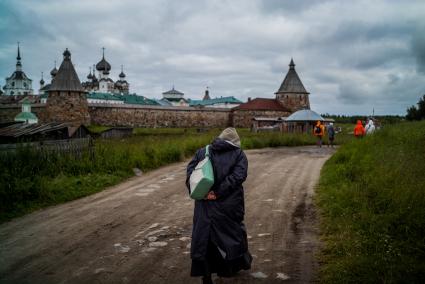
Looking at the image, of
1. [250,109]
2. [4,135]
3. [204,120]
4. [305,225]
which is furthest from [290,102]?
[305,225]

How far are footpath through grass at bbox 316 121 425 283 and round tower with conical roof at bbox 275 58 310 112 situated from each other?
54.2 metres

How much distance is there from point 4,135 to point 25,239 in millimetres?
14112

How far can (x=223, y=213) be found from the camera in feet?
13.1

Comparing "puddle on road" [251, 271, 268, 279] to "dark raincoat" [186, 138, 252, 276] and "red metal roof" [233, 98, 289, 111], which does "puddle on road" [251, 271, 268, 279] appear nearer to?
"dark raincoat" [186, 138, 252, 276]

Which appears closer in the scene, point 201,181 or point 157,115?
point 201,181

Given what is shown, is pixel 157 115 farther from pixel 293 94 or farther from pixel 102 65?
pixel 102 65

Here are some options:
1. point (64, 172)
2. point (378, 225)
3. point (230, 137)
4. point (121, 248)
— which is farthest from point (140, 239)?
point (64, 172)

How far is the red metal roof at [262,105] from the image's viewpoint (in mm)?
59331

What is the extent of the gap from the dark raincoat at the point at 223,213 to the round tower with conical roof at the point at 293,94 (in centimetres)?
5876

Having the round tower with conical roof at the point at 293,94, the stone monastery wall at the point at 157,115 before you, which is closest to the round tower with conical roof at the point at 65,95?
the stone monastery wall at the point at 157,115

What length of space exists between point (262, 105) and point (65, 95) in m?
28.4

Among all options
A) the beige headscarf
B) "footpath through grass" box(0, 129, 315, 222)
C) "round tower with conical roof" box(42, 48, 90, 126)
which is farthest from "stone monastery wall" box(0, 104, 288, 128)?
the beige headscarf

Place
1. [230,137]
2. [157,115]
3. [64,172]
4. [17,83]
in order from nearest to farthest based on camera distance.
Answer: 1. [230,137]
2. [64,172]
3. [157,115]
4. [17,83]

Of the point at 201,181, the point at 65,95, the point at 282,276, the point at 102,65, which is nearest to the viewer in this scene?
the point at 201,181
